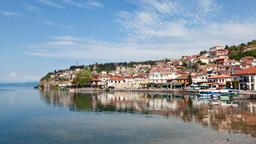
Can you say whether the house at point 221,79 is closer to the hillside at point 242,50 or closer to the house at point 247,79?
the house at point 247,79

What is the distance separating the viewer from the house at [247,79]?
75000 millimetres

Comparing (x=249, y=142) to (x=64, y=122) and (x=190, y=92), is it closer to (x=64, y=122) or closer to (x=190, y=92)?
(x=64, y=122)

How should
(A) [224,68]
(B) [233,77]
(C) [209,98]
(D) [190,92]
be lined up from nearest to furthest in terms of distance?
(C) [209,98]
(B) [233,77]
(D) [190,92]
(A) [224,68]

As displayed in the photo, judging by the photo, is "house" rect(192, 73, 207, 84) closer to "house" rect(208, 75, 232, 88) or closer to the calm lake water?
"house" rect(208, 75, 232, 88)

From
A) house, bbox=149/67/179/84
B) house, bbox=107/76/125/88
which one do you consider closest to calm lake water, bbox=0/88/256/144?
house, bbox=149/67/179/84

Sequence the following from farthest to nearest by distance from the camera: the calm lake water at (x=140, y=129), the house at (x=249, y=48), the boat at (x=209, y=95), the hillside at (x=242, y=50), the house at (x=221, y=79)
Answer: the house at (x=249, y=48) → the hillside at (x=242, y=50) → the house at (x=221, y=79) → the boat at (x=209, y=95) → the calm lake water at (x=140, y=129)

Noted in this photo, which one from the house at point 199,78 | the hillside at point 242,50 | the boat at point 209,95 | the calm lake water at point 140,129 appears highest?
the hillside at point 242,50

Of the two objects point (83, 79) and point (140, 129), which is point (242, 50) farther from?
point (140, 129)

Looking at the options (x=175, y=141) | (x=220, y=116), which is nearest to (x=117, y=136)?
(x=175, y=141)

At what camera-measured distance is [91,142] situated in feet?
92.2

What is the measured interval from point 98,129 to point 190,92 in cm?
5825

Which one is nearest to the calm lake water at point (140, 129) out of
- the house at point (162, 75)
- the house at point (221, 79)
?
the house at point (221, 79)

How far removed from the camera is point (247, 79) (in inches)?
3022

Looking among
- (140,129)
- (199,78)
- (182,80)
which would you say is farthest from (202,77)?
(140,129)
